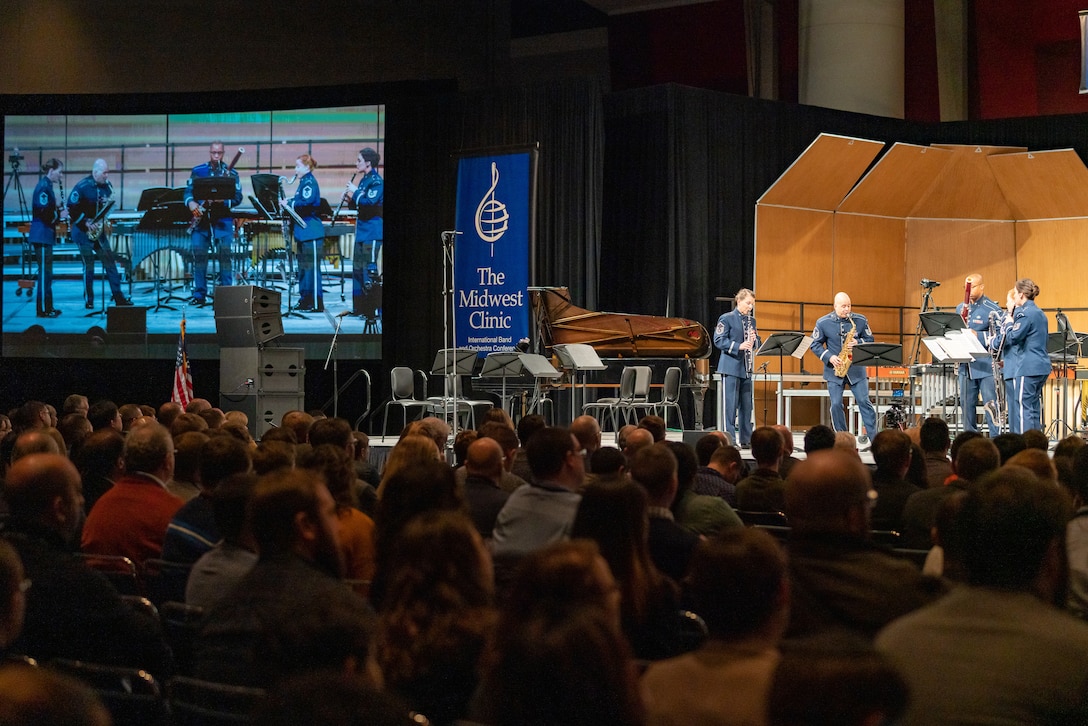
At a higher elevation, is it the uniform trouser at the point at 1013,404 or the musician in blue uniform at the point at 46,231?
the musician in blue uniform at the point at 46,231

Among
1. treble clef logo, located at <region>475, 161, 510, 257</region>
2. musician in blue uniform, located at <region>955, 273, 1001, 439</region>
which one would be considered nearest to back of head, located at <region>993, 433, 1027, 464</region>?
musician in blue uniform, located at <region>955, 273, 1001, 439</region>

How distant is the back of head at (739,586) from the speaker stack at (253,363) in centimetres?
914

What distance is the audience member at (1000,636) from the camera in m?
1.96

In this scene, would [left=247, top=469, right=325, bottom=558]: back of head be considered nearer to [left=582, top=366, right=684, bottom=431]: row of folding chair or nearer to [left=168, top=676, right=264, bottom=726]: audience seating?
[left=168, top=676, right=264, bottom=726]: audience seating

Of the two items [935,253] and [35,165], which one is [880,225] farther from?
[35,165]

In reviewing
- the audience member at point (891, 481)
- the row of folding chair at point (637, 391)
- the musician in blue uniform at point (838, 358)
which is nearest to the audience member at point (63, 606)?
the audience member at point (891, 481)

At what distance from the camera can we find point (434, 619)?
7.39ft

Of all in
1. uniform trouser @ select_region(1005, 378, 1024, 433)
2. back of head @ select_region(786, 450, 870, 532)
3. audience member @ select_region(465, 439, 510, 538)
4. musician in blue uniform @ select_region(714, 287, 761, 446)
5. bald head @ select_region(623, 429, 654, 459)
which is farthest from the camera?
musician in blue uniform @ select_region(714, 287, 761, 446)

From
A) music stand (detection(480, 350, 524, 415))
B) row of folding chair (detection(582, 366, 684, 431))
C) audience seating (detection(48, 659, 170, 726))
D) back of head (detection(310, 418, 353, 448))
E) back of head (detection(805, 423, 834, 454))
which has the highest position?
music stand (detection(480, 350, 524, 415))

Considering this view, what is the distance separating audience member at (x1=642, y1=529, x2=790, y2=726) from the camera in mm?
1822

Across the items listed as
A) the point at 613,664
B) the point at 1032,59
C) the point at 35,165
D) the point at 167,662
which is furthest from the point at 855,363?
the point at 35,165

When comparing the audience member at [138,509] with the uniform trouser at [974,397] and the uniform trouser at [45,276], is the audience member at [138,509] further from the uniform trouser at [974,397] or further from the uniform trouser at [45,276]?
the uniform trouser at [45,276]

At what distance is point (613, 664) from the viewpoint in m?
1.52

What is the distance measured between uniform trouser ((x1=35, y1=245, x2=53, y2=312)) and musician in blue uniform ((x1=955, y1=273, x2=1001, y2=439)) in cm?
1055
